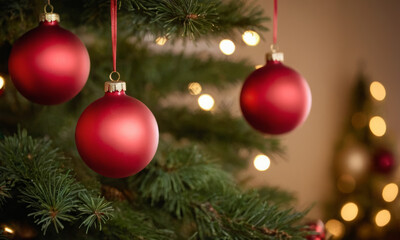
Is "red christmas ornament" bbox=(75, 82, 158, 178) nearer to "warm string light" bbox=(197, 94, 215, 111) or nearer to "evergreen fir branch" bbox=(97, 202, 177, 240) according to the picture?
"evergreen fir branch" bbox=(97, 202, 177, 240)

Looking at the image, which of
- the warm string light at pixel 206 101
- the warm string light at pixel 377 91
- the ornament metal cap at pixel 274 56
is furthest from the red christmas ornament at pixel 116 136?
the warm string light at pixel 377 91

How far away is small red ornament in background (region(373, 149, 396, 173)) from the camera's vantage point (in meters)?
1.69

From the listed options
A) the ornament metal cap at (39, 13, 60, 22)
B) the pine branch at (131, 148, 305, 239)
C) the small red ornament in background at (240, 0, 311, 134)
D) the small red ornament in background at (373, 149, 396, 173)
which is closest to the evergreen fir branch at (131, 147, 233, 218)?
the pine branch at (131, 148, 305, 239)

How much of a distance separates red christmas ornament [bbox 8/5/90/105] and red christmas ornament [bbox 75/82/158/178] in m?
0.06

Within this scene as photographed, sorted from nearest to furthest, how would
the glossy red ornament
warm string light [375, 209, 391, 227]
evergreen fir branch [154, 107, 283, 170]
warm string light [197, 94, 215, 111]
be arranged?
the glossy red ornament
evergreen fir branch [154, 107, 283, 170]
warm string light [197, 94, 215, 111]
warm string light [375, 209, 391, 227]

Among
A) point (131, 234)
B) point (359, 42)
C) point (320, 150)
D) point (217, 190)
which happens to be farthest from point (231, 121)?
point (359, 42)

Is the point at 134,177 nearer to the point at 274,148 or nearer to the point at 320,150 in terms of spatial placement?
the point at 274,148

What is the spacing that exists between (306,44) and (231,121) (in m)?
1.25

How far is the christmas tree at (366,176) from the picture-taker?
169cm

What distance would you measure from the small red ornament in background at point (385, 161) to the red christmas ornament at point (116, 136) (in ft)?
4.86

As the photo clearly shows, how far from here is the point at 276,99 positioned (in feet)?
1.81

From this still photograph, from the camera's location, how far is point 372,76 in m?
2.01

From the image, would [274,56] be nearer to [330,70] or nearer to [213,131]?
[213,131]

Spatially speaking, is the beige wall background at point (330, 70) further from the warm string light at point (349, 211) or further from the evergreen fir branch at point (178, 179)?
the evergreen fir branch at point (178, 179)
